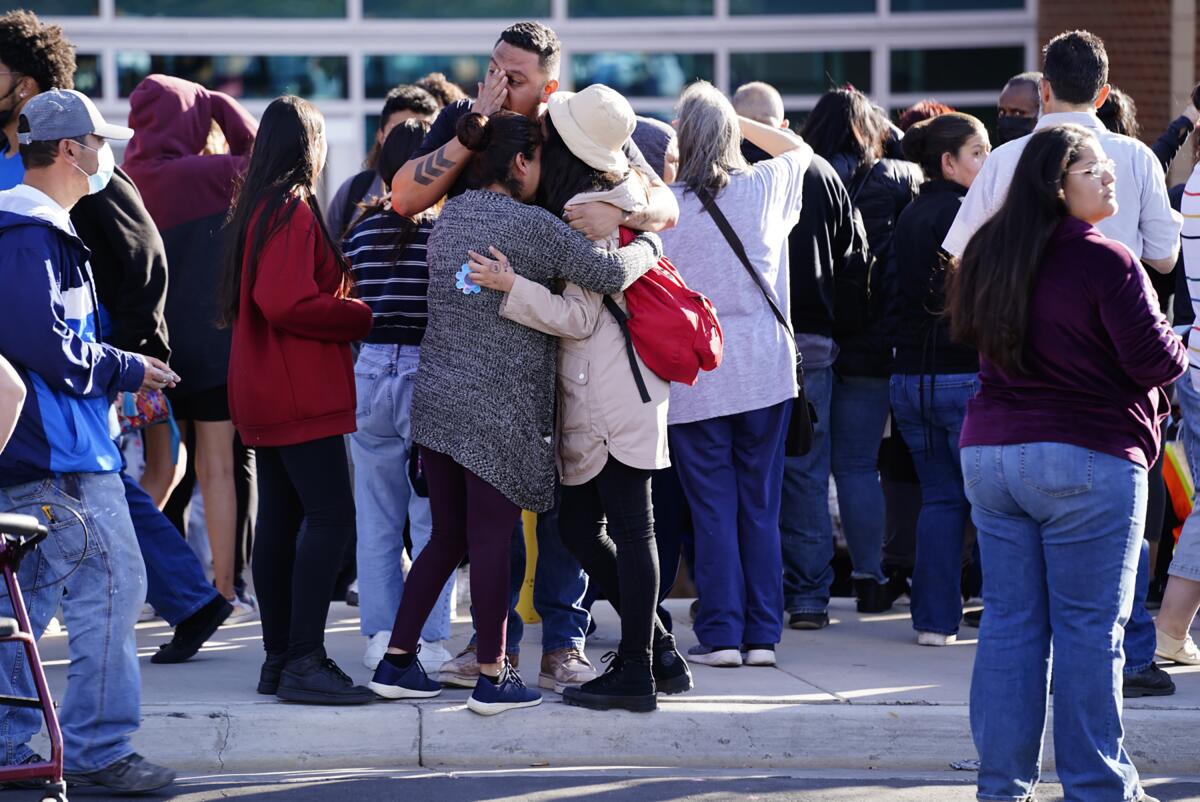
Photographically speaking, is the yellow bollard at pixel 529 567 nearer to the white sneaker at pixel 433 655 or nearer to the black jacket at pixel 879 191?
the white sneaker at pixel 433 655

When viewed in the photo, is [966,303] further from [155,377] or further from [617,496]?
[155,377]

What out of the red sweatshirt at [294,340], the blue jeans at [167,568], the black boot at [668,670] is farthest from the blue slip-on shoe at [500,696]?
the blue jeans at [167,568]

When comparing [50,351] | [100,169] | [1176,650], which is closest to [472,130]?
[100,169]

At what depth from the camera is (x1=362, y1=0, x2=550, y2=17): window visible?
13.5 meters

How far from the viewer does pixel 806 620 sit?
7.11 m

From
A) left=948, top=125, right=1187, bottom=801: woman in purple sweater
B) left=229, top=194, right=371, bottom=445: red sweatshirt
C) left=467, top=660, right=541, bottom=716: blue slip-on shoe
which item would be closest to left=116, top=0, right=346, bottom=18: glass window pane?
left=229, top=194, right=371, bottom=445: red sweatshirt

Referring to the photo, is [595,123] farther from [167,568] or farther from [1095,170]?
[167,568]

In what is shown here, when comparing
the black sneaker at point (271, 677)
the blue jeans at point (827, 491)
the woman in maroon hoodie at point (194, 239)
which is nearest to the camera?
the black sneaker at point (271, 677)

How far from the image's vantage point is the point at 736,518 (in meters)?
6.28

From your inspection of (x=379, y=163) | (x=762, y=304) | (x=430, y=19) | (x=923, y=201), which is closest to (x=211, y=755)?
(x=379, y=163)

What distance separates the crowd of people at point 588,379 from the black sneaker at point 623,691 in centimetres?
1

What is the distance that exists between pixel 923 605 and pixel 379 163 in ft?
9.22

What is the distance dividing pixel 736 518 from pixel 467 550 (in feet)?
4.07

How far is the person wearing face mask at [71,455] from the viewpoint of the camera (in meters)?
4.66
